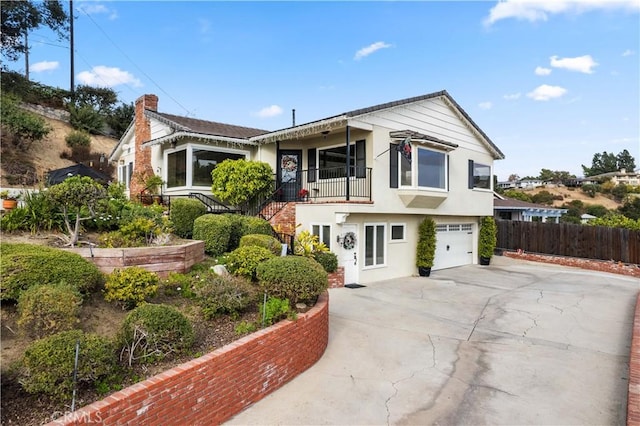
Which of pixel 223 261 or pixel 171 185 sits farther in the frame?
pixel 171 185

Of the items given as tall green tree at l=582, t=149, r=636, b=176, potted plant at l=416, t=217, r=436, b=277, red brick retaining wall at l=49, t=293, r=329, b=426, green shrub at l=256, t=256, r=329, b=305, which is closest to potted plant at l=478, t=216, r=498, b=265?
potted plant at l=416, t=217, r=436, b=277

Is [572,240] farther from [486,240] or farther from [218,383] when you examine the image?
[218,383]

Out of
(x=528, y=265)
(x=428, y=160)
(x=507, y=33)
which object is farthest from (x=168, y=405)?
(x=528, y=265)

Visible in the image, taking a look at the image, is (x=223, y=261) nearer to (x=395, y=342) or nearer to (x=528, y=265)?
(x=395, y=342)

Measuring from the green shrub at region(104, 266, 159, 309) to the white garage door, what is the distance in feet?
38.7

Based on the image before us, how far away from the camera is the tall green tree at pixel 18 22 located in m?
22.2

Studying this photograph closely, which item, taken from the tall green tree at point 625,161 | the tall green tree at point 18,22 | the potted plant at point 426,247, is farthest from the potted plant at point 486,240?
the tall green tree at point 625,161

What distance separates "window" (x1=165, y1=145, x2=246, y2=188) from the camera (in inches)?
509

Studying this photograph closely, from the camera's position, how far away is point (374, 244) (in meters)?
11.9

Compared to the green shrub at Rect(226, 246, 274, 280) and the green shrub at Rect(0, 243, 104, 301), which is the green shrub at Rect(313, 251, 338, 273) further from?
the green shrub at Rect(0, 243, 104, 301)

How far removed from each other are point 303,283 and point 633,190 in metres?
59.8

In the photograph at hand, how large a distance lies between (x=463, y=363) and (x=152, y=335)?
4.53 meters

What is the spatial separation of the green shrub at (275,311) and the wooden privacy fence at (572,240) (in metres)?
17.3

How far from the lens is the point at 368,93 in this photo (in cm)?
1917
